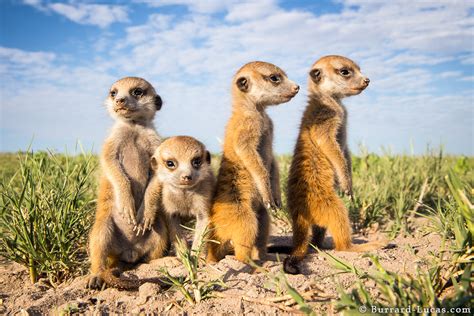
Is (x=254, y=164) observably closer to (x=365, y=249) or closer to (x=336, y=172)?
(x=336, y=172)

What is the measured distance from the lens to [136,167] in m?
3.97

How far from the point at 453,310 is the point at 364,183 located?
162 inches

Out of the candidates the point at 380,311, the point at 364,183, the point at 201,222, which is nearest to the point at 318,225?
the point at 201,222

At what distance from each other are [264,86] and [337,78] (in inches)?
35.6

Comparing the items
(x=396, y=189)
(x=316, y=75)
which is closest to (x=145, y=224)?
(x=316, y=75)

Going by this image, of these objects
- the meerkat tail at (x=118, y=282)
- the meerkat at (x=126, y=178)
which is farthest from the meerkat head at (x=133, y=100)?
the meerkat tail at (x=118, y=282)

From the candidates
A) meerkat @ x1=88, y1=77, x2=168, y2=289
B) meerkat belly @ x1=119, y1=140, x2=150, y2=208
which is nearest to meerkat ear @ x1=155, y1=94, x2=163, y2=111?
meerkat @ x1=88, y1=77, x2=168, y2=289

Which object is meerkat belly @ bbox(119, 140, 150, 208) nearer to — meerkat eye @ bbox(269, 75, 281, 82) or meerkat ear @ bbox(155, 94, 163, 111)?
meerkat ear @ bbox(155, 94, 163, 111)

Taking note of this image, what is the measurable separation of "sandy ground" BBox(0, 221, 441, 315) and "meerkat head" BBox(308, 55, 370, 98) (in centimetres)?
172

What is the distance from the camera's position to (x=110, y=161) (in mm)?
3898

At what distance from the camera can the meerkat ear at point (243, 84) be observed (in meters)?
4.24

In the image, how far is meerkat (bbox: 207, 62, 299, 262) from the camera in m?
3.62

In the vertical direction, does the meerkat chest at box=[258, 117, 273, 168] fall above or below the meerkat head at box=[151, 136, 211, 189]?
above

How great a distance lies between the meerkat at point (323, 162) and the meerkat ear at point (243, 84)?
2.28ft
